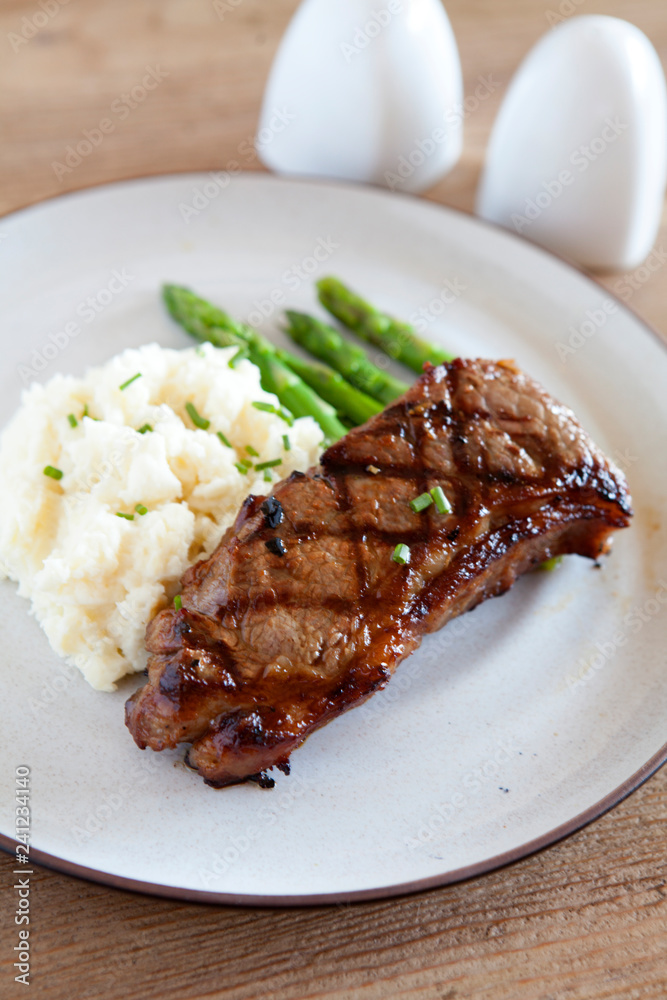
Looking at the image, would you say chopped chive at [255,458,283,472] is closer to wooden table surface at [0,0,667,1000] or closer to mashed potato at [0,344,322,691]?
mashed potato at [0,344,322,691]

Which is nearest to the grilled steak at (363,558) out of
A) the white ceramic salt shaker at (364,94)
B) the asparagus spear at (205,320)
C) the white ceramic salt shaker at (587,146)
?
the asparagus spear at (205,320)

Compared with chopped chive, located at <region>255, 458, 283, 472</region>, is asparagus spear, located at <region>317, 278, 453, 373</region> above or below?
above

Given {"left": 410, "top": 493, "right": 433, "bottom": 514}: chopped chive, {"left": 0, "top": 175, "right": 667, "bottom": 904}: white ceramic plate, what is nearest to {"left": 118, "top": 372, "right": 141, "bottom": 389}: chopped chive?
{"left": 0, "top": 175, "right": 667, "bottom": 904}: white ceramic plate

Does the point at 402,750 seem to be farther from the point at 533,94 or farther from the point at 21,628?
the point at 533,94

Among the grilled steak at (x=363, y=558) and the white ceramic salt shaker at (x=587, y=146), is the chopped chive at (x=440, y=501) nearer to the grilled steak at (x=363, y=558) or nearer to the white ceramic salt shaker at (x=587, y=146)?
the grilled steak at (x=363, y=558)

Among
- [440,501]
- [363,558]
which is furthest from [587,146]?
[363,558]

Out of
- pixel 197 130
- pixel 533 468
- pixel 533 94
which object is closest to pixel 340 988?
pixel 533 468
